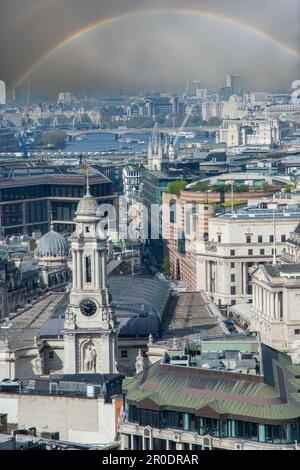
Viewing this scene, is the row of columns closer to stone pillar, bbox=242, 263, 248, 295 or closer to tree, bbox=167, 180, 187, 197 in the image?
stone pillar, bbox=242, 263, 248, 295

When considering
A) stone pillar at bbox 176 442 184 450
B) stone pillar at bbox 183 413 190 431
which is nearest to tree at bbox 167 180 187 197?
stone pillar at bbox 183 413 190 431

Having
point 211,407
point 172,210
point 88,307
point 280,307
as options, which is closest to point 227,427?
point 211,407

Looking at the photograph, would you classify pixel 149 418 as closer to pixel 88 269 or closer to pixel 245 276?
pixel 88 269

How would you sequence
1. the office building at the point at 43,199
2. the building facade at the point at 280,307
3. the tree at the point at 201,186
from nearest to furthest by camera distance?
1. the building facade at the point at 280,307
2. the tree at the point at 201,186
3. the office building at the point at 43,199

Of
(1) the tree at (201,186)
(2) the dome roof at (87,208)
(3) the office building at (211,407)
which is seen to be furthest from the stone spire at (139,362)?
(1) the tree at (201,186)

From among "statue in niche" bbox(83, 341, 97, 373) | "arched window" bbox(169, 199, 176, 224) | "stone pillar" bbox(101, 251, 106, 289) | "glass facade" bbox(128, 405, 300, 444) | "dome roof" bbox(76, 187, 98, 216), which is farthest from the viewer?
"arched window" bbox(169, 199, 176, 224)

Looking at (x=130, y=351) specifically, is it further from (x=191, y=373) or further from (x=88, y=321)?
(x=191, y=373)

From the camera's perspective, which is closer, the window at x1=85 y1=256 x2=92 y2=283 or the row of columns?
the window at x1=85 y1=256 x2=92 y2=283

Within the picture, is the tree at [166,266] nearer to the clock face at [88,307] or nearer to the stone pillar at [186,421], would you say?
the clock face at [88,307]
